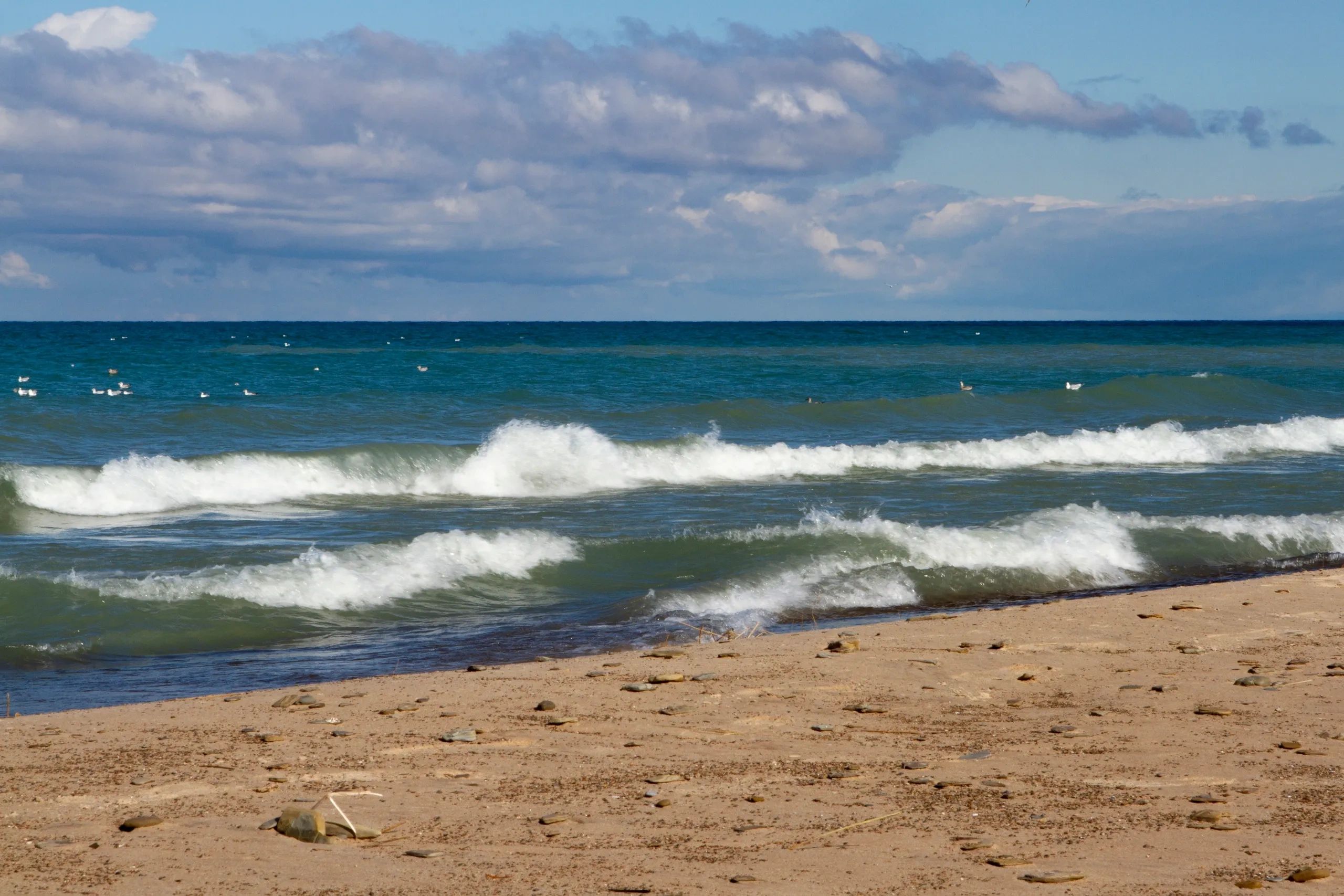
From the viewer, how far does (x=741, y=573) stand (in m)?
11.0

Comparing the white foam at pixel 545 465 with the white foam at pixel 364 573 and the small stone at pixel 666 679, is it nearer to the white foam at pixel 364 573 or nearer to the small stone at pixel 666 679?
the white foam at pixel 364 573

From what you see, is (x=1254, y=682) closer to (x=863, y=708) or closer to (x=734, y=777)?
(x=863, y=708)

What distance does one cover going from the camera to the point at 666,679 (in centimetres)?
704

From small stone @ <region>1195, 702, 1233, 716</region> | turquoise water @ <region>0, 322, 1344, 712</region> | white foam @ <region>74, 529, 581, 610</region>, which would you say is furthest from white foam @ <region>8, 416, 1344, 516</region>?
small stone @ <region>1195, 702, 1233, 716</region>

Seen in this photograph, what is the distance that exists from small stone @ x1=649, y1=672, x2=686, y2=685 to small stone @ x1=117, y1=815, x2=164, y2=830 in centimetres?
289

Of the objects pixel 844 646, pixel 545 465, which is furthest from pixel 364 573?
pixel 545 465

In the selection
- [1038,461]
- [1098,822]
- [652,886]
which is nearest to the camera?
[652,886]

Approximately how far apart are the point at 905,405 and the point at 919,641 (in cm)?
2290

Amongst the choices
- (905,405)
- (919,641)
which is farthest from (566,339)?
(919,641)

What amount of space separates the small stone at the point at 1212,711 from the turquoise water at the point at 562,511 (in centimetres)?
390

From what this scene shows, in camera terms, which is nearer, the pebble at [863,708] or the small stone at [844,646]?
the pebble at [863,708]

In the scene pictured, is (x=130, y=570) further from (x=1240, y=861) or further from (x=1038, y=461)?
(x=1038, y=461)

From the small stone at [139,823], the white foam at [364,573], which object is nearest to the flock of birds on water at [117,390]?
the white foam at [364,573]

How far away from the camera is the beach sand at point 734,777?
413 centimetres
